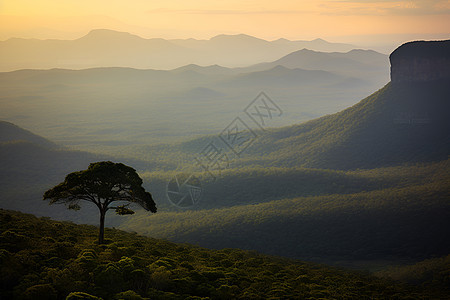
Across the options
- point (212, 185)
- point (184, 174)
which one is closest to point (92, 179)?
point (212, 185)

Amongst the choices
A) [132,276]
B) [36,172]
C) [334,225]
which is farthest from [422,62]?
[36,172]

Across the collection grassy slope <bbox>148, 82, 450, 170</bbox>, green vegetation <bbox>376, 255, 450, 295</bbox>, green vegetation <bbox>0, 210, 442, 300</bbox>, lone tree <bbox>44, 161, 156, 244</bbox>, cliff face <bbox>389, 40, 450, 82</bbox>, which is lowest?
green vegetation <bbox>376, 255, 450, 295</bbox>

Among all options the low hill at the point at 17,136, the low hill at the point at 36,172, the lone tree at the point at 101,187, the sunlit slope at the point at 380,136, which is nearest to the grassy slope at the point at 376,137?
the sunlit slope at the point at 380,136

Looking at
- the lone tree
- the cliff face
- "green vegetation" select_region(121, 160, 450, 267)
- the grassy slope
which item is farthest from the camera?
the cliff face

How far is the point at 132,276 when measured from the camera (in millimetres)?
29828

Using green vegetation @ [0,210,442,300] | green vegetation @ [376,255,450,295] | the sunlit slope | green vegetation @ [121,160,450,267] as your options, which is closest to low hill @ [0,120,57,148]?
the sunlit slope

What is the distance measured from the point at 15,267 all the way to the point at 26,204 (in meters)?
88.8

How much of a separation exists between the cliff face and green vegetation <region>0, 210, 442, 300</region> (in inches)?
4390

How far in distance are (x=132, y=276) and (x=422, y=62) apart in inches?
5520

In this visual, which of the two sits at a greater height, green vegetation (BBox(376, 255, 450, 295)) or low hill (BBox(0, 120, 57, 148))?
low hill (BBox(0, 120, 57, 148))

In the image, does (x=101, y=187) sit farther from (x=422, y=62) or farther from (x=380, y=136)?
(x=422, y=62)

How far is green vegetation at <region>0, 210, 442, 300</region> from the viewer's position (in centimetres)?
2645

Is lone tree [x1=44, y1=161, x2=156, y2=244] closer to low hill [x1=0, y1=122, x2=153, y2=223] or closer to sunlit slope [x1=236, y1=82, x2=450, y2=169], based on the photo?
low hill [x1=0, y1=122, x2=153, y2=223]

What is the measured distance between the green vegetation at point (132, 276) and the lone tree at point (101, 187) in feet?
13.4
